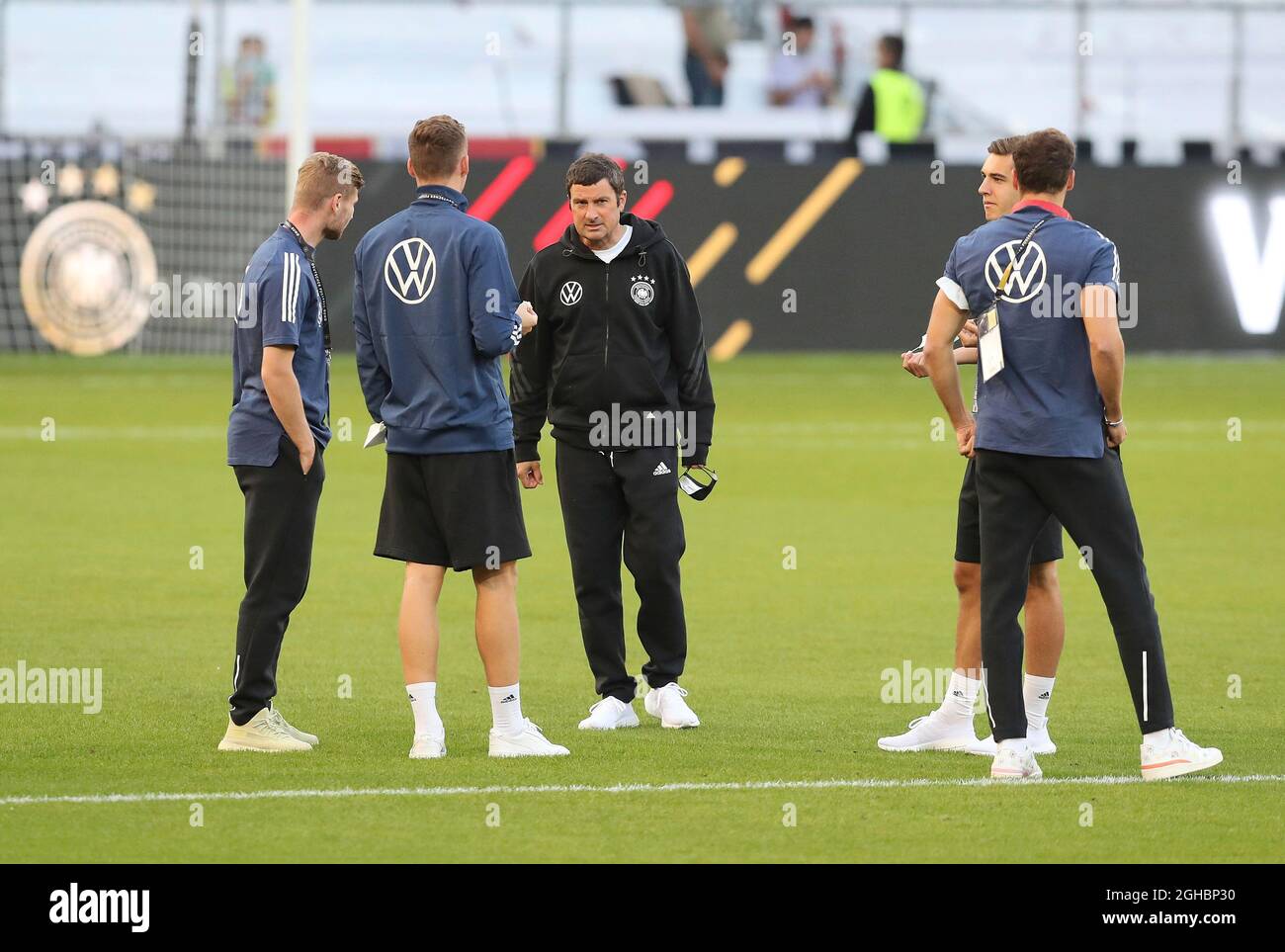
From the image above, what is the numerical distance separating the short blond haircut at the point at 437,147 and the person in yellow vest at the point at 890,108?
18.8m

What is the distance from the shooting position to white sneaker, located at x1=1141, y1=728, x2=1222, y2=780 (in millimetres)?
7094

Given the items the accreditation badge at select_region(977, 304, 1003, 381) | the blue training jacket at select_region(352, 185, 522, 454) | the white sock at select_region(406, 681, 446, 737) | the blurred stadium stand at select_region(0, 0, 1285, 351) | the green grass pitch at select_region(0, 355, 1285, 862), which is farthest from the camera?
the blurred stadium stand at select_region(0, 0, 1285, 351)

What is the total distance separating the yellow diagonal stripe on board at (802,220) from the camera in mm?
25250

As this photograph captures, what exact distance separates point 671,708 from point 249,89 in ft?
66.4

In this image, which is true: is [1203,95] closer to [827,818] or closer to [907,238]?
[907,238]

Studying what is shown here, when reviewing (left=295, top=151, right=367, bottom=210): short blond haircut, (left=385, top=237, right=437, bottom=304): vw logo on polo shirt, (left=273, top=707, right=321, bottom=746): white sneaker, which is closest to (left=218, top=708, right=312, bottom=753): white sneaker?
(left=273, top=707, right=321, bottom=746): white sneaker

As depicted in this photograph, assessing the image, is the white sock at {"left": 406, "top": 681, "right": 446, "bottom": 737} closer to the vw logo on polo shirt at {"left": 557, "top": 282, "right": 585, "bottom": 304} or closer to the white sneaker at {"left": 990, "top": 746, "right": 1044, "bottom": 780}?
the vw logo on polo shirt at {"left": 557, "top": 282, "right": 585, "bottom": 304}

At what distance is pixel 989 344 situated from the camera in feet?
23.2

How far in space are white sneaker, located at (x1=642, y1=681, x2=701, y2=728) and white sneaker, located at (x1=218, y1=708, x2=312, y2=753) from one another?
141 cm

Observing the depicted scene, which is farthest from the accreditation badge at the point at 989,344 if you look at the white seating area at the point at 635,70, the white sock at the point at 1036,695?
the white seating area at the point at 635,70

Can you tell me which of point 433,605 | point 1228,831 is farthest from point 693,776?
point 1228,831

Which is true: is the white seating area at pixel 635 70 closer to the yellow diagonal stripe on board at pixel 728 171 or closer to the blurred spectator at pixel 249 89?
the blurred spectator at pixel 249 89
